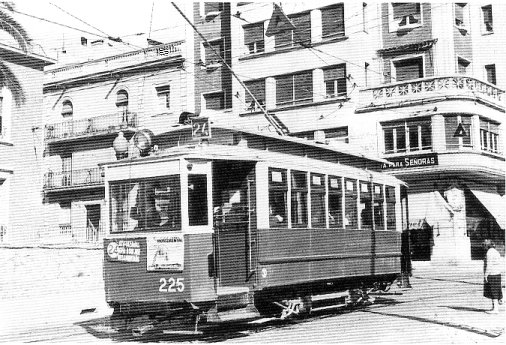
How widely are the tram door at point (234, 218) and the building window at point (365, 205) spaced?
3.70m

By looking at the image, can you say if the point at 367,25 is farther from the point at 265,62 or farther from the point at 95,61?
the point at 95,61

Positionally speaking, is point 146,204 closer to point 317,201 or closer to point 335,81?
point 317,201

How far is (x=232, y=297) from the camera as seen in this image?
33.8 ft

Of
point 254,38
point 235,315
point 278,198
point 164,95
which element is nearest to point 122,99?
point 164,95

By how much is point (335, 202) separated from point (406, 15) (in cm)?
1765

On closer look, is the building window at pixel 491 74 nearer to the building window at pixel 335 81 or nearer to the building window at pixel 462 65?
the building window at pixel 462 65

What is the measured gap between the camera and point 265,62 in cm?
3158

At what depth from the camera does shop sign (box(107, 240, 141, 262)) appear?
10.2m

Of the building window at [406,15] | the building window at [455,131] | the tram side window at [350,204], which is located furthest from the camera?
the building window at [406,15]

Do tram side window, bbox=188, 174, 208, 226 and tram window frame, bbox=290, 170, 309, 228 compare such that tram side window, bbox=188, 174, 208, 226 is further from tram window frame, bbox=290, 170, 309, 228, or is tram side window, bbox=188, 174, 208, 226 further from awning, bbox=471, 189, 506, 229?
awning, bbox=471, 189, 506, 229

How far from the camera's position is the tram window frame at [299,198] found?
11.6 metres

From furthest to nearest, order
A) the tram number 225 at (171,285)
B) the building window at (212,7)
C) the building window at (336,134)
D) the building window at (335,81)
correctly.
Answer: the building window at (212,7), the building window at (335,81), the building window at (336,134), the tram number 225 at (171,285)

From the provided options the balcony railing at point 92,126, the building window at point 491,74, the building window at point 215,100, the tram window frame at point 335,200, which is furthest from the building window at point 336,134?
the tram window frame at point 335,200

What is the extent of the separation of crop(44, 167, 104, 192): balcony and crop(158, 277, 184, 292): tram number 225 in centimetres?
2363
